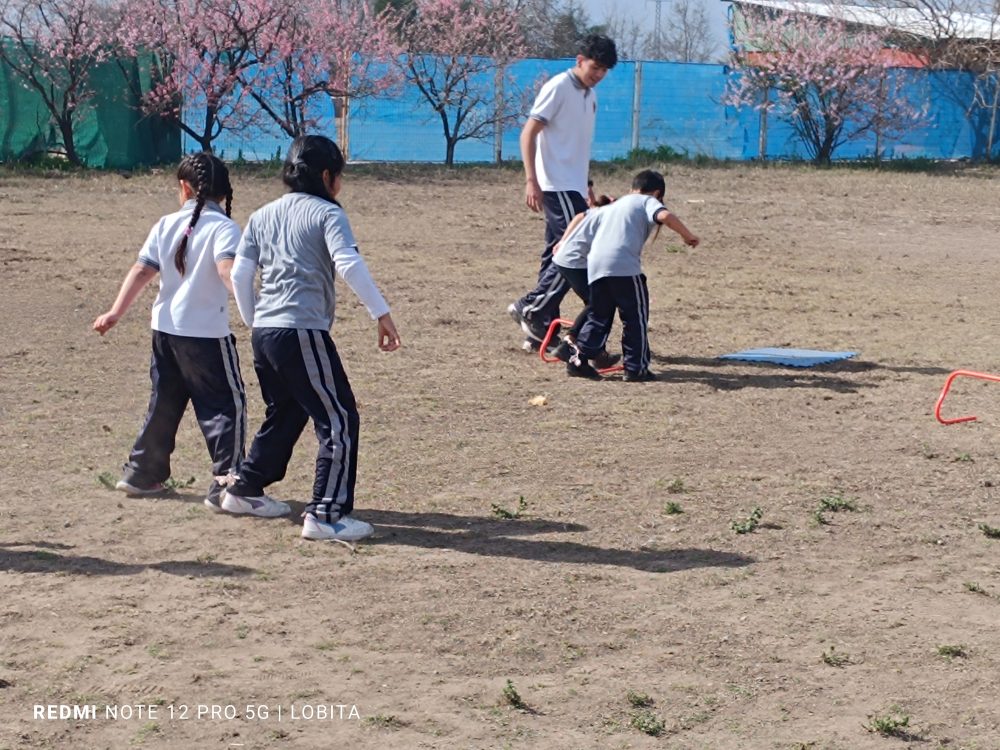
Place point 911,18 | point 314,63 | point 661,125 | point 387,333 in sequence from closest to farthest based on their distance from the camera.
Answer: point 387,333 < point 314,63 < point 661,125 < point 911,18

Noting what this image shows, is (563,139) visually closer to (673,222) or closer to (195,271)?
(673,222)

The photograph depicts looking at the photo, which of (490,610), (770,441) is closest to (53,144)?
(770,441)

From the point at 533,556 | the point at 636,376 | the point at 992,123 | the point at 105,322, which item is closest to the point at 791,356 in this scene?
the point at 636,376

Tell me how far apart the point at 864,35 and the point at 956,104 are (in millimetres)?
2816

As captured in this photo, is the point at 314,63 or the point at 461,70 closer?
the point at 314,63

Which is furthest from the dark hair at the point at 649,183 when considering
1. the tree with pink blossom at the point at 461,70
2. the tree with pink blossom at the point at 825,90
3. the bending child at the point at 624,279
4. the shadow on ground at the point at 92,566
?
the tree with pink blossom at the point at 825,90

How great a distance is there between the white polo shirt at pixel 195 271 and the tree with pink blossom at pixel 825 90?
72.8 feet

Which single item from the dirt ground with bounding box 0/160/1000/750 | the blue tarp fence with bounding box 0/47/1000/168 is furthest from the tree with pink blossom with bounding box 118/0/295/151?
the dirt ground with bounding box 0/160/1000/750

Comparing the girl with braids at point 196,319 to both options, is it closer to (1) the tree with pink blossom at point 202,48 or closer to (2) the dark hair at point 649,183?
(2) the dark hair at point 649,183

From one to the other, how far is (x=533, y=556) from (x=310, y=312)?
1263 millimetres

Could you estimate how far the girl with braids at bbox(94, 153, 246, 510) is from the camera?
5945 millimetres

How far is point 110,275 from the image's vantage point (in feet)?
40.7

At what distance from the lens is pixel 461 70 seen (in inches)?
998

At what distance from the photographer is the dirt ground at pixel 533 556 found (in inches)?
164
